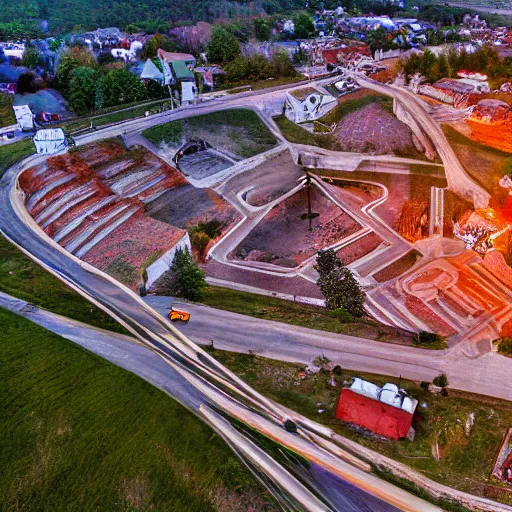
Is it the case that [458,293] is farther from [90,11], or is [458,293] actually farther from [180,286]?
[90,11]

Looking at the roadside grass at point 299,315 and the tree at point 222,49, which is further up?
the tree at point 222,49

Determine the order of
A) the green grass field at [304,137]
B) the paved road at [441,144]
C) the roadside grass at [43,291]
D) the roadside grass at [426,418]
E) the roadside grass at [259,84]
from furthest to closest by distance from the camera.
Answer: the roadside grass at [259,84], the green grass field at [304,137], the paved road at [441,144], the roadside grass at [43,291], the roadside grass at [426,418]

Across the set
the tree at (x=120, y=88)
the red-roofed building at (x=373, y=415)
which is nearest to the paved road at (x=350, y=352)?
the red-roofed building at (x=373, y=415)

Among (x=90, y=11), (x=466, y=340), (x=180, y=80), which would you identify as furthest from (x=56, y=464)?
(x=90, y=11)

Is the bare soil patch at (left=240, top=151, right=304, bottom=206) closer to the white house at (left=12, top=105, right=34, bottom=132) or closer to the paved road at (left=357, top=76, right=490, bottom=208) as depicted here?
the paved road at (left=357, top=76, right=490, bottom=208)

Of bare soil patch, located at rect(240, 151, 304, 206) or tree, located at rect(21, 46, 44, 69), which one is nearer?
bare soil patch, located at rect(240, 151, 304, 206)

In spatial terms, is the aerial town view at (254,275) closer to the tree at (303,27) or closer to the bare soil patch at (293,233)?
the bare soil patch at (293,233)

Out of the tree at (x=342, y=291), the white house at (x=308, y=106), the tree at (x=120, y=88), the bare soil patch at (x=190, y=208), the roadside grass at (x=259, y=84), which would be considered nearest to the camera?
the tree at (x=342, y=291)

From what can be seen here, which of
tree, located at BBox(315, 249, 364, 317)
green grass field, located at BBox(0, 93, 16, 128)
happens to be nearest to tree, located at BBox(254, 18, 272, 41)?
green grass field, located at BBox(0, 93, 16, 128)
